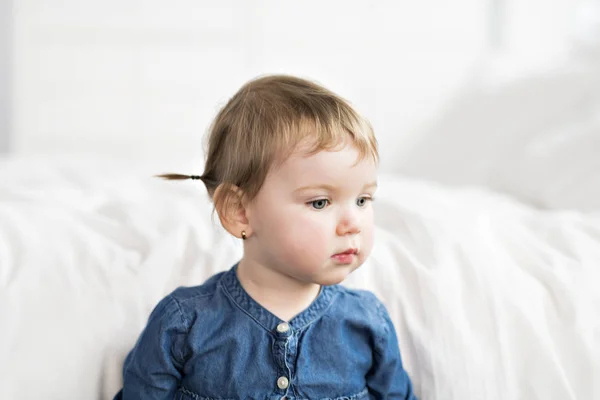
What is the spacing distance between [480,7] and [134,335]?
292cm

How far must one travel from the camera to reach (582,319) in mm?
978

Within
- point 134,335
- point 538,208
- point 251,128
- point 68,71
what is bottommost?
point 68,71

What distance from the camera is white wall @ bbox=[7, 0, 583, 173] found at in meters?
3.28

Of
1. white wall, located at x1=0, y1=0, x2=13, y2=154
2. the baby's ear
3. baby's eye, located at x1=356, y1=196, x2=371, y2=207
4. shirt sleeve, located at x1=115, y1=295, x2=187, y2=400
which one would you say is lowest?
white wall, located at x1=0, y1=0, x2=13, y2=154

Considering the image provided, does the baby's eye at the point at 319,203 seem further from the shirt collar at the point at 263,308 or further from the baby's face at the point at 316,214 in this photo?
the shirt collar at the point at 263,308

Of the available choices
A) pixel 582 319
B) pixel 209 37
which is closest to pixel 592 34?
pixel 582 319

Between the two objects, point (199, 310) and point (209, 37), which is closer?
point (199, 310)

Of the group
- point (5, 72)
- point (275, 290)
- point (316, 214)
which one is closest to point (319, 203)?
point (316, 214)

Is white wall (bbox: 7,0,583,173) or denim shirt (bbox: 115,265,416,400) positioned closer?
denim shirt (bbox: 115,265,416,400)

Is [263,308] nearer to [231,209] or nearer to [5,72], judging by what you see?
[231,209]

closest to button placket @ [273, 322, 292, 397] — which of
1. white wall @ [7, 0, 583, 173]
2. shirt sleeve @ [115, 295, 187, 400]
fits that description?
shirt sleeve @ [115, 295, 187, 400]

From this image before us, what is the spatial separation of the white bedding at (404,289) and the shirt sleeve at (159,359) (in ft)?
0.24

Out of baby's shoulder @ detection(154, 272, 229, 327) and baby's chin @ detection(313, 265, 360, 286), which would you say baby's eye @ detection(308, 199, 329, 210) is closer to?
baby's chin @ detection(313, 265, 360, 286)

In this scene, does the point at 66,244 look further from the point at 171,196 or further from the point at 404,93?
the point at 404,93
